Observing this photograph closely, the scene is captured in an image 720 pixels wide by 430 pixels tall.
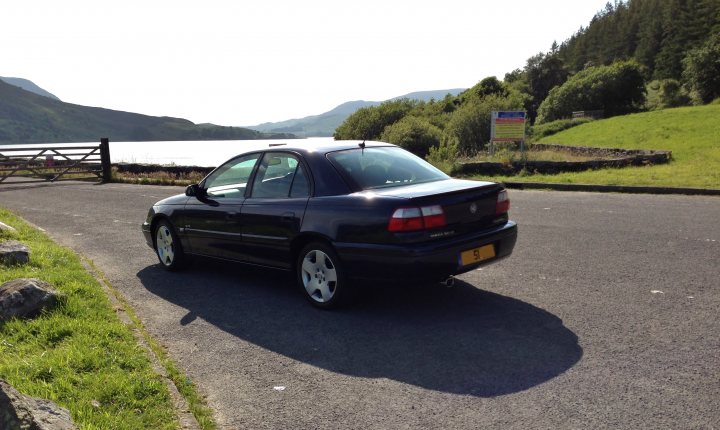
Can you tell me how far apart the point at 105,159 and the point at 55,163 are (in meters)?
3.01

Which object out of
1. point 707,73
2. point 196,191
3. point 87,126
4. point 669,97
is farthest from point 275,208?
point 87,126

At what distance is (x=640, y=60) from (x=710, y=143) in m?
75.0

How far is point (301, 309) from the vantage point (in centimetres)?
542

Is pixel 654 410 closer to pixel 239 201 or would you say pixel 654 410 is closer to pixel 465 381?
pixel 465 381

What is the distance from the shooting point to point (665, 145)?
29.3 m

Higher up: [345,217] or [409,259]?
[345,217]

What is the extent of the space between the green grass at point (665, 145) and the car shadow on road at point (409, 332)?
10.4 meters

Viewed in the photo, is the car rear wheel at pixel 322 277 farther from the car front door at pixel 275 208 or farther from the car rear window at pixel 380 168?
the car rear window at pixel 380 168

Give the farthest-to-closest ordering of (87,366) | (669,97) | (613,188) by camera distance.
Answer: (669,97)
(613,188)
(87,366)

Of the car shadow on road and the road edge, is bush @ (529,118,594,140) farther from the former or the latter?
the car shadow on road

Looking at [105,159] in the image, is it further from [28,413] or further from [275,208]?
[28,413]

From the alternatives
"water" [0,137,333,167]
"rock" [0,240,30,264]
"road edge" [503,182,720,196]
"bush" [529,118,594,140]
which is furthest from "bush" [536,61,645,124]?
"rock" [0,240,30,264]

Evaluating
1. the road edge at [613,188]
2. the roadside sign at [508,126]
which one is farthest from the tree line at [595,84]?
the road edge at [613,188]

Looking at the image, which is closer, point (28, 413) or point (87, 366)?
point (28, 413)
